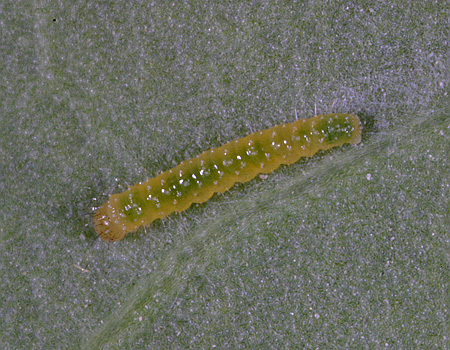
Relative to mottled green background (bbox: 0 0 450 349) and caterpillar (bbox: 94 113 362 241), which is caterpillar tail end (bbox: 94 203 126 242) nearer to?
caterpillar (bbox: 94 113 362 241)

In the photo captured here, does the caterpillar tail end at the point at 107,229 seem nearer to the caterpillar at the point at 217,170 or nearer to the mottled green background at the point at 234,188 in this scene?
the caterpillar at the point at 217,170

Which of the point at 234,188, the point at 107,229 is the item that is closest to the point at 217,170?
the point at 234,188

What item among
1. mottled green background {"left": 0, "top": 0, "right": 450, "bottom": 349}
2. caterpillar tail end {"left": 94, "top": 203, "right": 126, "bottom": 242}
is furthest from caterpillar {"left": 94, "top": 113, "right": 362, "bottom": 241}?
mottled green background {"left": 0, "top": 0, "right": 450, "bottom": 349}

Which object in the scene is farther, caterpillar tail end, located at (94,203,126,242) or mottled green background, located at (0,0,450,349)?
caterpillar tail end, located at (94,203,126,242)

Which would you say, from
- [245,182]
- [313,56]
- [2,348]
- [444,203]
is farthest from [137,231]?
[444,203]

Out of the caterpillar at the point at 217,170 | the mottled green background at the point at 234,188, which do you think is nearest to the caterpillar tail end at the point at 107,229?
the caterpillar at the point at 217,170
